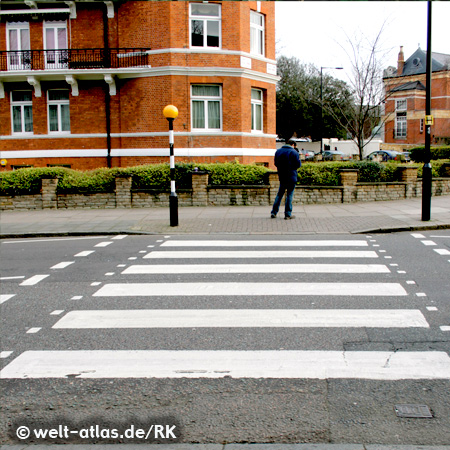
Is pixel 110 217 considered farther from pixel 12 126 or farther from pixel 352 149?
pixel 352 149

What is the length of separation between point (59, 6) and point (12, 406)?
80.4ft

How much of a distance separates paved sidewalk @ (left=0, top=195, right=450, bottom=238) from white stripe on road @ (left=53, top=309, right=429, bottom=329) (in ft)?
21.5

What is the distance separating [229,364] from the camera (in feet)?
16.0

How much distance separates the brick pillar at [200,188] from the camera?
17.8 m

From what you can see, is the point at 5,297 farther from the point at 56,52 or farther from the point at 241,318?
the point at 56,52

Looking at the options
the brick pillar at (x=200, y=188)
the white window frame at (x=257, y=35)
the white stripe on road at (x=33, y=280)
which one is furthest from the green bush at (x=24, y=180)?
the white window frame at (x=257, y=35)

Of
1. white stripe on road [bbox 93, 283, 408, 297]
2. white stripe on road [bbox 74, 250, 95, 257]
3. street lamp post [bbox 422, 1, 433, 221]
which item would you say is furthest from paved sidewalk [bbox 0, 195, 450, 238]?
white stripe on road [bbox 93, 283, 408, 297]

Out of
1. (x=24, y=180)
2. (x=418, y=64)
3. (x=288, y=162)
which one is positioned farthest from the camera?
(x=418, y=64)

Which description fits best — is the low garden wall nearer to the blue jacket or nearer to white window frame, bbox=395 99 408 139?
the blue jacket

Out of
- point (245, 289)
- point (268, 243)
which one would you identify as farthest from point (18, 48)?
point (245, 289)

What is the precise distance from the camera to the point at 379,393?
4.29 metres

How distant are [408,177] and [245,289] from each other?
45.0ft

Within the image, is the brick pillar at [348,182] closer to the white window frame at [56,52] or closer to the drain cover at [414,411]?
the white window frame at [56,52]

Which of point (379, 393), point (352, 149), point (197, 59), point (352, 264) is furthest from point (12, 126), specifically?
point (352, 149)
